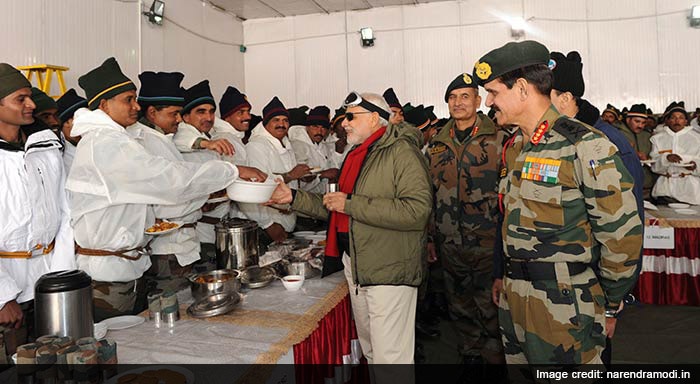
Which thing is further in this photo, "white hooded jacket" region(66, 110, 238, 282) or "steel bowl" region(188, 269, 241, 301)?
"white hooded jacket" region(66, 110, 238, 282)

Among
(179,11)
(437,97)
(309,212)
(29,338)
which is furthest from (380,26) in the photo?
(29,338)

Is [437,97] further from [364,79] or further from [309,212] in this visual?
[309,212]

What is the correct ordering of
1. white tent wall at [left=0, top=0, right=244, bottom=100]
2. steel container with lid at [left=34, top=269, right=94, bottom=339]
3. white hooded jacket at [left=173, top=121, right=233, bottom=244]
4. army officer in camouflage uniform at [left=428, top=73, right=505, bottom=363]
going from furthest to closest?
white tent wall at [left=0, top=0, right=244, bottom=100], white hooded jacket at [left=173, top=121, right=233, bottom=244], army officer in camouflage uniform at [left=428, top=73, right=505, bottom=363], steel container with lid at [left=34, top=269, right=94, bottom=339]

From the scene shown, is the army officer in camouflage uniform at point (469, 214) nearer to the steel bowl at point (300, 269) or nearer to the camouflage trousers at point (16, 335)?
the steel bowl at point (300, 269)

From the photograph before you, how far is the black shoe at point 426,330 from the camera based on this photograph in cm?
389

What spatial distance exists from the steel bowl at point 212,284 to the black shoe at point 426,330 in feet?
7.41

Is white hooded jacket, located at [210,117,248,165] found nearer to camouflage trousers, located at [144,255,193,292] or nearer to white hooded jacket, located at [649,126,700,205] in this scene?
camouflage trousers, located at [144,255,193,292]

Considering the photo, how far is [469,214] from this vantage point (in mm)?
3041

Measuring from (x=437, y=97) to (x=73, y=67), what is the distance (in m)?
5.62

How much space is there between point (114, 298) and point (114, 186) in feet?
1.81

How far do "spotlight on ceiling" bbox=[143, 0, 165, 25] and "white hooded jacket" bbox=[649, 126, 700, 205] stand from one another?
22.1 feet

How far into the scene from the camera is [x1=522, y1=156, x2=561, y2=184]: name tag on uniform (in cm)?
161

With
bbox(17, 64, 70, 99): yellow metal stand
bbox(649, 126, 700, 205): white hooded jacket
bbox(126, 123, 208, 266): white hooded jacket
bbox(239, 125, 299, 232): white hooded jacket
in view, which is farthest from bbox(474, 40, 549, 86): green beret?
bbox(649, 126, 700, 205): white hooded jacket

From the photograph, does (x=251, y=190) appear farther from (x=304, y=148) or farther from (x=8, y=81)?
(x=304, y=148)
